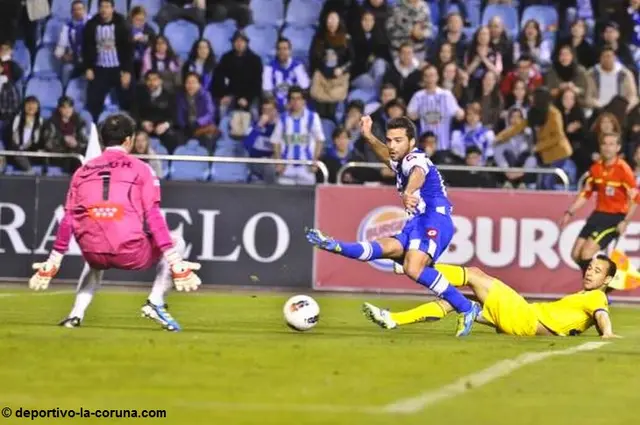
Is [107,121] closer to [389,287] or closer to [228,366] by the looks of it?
[228,366]

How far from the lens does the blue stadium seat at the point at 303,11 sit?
24875 mm

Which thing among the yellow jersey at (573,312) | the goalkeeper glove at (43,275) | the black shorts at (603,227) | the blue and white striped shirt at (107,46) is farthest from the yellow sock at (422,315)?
the blue and white striped shirt at (107,46)

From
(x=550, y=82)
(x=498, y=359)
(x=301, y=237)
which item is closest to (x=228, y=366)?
(x=498, y=359)

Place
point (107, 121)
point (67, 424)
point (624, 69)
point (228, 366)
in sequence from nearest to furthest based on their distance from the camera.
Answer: point (67, 424) < point (228, 366) < point (107, 121) < point (624, 69)

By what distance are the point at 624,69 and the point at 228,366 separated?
1427 cm

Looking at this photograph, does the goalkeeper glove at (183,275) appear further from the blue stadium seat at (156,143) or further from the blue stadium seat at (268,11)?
the blue stadium seat at (268,11)

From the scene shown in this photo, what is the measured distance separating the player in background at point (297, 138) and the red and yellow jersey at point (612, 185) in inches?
164

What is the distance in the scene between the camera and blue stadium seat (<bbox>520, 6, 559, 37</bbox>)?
81.8 feet

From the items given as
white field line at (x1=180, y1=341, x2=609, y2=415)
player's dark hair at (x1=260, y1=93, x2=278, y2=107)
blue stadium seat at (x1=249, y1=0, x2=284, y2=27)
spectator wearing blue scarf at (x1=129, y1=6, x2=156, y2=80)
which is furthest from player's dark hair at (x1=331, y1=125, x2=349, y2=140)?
white field line at (x1=180, y1=341, x2=609, y2=415)

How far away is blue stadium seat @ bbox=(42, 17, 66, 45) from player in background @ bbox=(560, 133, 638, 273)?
9.05 metres

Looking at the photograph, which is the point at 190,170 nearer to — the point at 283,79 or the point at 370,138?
the point at 283,79

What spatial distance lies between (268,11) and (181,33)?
1.42 meters

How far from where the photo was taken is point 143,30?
78.8 feet

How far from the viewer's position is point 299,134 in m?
22.4
